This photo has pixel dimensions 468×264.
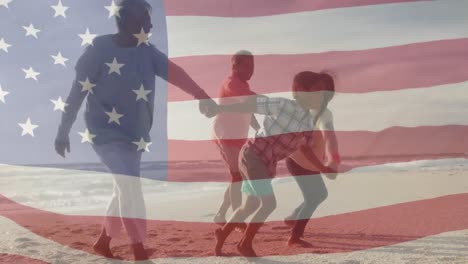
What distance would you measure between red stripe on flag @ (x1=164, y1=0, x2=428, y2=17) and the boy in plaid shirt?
47cm

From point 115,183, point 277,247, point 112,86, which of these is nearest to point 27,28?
point 112,86

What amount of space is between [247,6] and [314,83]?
494 mm

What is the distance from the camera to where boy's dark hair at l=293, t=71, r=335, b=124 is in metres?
2.69

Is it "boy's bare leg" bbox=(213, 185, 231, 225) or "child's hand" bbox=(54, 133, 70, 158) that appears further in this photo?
"boy's bare leg" bbox=(213, 185, 231, 225)

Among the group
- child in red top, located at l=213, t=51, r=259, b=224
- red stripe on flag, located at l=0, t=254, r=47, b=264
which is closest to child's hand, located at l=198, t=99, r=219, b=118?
child in red top, located at l=213, t=51, r=259, b=224

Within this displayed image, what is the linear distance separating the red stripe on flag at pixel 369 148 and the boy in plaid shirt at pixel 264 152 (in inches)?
10.5

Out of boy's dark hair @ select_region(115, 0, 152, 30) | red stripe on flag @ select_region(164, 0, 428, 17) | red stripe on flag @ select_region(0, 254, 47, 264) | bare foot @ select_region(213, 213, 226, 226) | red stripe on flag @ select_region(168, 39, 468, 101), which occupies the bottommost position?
red stripe on flag @ select_region(0, 254, 47, 264)

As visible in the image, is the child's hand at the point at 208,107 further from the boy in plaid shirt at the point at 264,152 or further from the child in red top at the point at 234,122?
the child in red top at the point at 234,122

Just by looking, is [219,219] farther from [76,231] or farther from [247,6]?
[247,6]

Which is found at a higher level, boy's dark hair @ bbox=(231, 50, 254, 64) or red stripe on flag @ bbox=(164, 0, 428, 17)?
red stripe on flag @ bbox=(164, 0, 428, 17)

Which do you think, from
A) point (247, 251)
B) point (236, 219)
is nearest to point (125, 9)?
point (236, 219)

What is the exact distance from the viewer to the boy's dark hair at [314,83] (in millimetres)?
2689

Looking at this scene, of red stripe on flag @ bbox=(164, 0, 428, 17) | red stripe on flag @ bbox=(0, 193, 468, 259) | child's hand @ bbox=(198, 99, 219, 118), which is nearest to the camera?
child's hand @ bbox=(198, 99, 219, 118)

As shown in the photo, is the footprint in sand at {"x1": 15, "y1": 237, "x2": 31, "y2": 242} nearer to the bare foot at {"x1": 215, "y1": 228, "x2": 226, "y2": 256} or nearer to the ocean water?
the ocean water
